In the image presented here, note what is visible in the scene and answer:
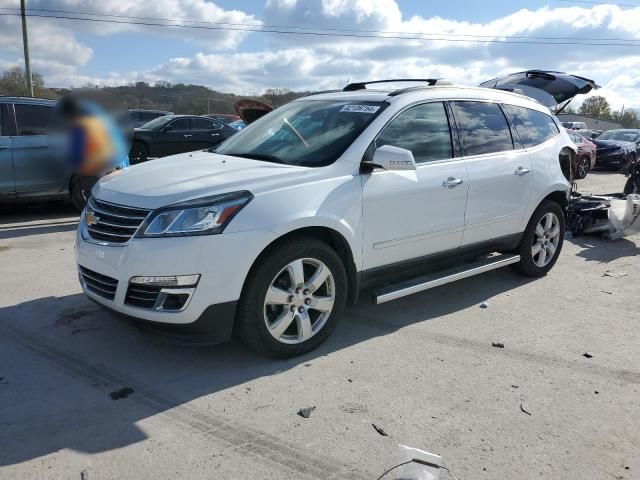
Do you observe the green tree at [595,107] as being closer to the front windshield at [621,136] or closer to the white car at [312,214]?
the front windshield at [621,136]

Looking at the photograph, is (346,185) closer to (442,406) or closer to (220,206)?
(220,206)

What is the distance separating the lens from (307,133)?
433 cm

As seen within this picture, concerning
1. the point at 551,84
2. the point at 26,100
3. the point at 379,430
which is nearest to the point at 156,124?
the point at 26,100

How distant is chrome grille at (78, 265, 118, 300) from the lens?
3482 millimetres

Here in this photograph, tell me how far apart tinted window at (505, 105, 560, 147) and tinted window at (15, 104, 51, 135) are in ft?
20.5

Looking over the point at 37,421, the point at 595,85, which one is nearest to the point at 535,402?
the point at 37,421

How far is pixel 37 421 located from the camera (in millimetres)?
2963

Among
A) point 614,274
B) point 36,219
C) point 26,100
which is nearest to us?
point 614,274

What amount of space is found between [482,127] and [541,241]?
4.96 ft

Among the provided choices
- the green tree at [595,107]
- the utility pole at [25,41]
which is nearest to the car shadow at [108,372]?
the utility pole at [25,41]

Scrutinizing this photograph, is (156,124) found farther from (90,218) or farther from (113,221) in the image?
(113,221)

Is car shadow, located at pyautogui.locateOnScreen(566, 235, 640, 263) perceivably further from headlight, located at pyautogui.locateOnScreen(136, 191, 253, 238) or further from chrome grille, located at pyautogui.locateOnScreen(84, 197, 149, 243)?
chrome grille, located at pyautogui.locateOnScreen(84, 197, 149, 243)

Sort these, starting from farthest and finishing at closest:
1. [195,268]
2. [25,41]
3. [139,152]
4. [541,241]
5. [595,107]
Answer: [595,107], [25,41], [139,152], [541,241], [195,268]

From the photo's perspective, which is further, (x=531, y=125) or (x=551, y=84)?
(x=551, y=84)
